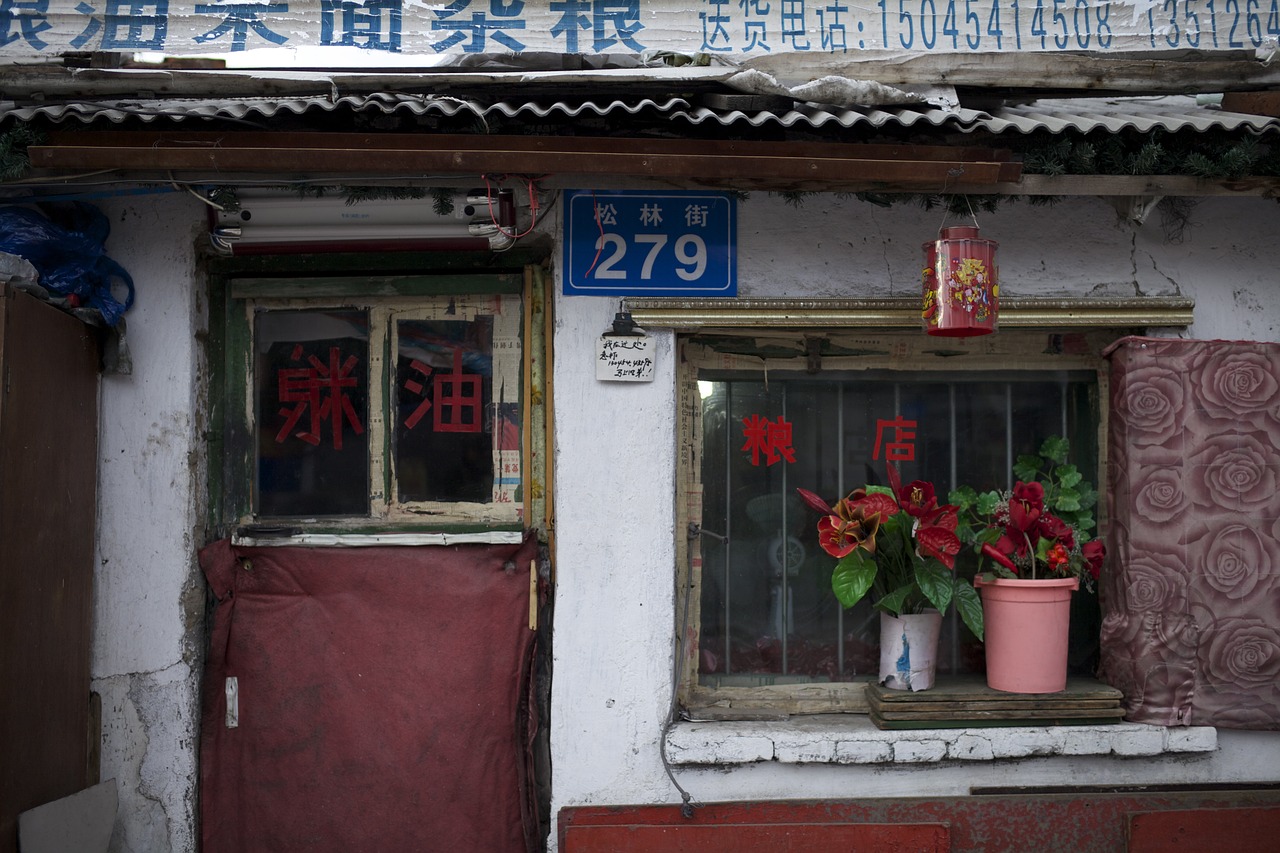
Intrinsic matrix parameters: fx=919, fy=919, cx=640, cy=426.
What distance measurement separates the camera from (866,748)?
3.63m

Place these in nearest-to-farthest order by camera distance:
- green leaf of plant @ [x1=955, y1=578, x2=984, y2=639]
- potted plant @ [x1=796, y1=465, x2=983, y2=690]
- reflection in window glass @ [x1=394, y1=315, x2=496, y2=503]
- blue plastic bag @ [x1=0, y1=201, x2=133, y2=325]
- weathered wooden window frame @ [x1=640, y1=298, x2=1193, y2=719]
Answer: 1. blue plastic bag @ [x1=0, y1=201, x2=133, y2=325]
2. potted plant @ [x1=796, y1=465, x2=983, y2=690]
3. green leaf of plant @ [x1=955, y1=578, x2=984, y2=639]
4. weathered wooden window frame @ [x1=640, y1=298, x2=1193, y2=719]
5. reflection in window glass @ [x1=394, y1=315, x2=496, y2=503]

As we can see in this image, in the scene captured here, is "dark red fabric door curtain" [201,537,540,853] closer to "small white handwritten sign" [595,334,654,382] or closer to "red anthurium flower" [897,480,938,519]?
"small white handwritten sign" [595,334,654,382]

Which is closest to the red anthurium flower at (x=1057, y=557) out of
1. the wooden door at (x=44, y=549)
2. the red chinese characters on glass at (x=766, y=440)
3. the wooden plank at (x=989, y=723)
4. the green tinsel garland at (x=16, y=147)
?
the wooden plank at (x=989, y=723)

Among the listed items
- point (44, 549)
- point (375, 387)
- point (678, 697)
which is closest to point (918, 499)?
point (678, 697)

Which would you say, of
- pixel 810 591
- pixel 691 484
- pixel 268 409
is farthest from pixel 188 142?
pixel 810 591

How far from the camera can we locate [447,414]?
3.97 m

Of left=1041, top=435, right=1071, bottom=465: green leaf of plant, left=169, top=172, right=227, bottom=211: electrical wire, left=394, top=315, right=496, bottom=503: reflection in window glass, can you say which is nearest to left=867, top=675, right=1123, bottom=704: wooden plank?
left=1041, top=435, right=1071, bottom=465: green leaf of plant

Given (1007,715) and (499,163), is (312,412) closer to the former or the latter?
(499,163)

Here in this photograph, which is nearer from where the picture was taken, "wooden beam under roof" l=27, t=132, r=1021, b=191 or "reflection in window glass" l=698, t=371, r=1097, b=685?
"wooden beam under roof" l=27, t=132, r=1021, b=191

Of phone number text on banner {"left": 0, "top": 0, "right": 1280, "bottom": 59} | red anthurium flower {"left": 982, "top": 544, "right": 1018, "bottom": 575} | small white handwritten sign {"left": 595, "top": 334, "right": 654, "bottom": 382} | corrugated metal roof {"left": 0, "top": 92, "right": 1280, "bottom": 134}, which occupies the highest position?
phone number text on banner {"left": 0, "top": 0, "right": 1280, "bottom": 59}

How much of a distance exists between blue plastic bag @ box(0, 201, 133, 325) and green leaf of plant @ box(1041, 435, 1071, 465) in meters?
3.86

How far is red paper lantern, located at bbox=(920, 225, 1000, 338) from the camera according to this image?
131 inches

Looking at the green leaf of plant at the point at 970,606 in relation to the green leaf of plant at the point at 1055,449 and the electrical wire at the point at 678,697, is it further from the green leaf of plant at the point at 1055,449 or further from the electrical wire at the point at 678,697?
the electrical wire at the point at 678,697

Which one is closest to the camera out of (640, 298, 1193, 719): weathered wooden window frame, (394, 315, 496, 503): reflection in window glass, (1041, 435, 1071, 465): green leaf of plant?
(640, 298, 1193, 719): weathered wooden window frame
